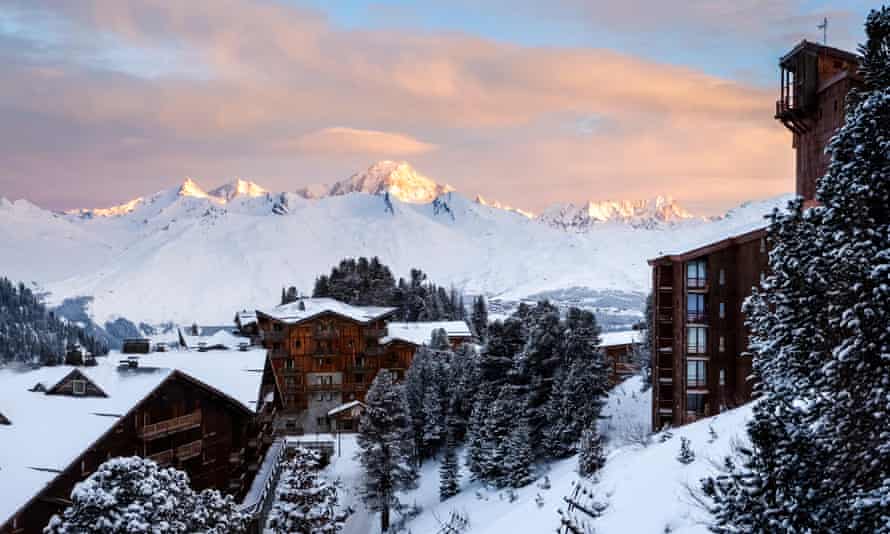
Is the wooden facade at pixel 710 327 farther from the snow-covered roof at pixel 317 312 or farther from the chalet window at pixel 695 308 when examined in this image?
the snow-covered roof at pixel 317 312

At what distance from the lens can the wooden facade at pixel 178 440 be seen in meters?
32.2

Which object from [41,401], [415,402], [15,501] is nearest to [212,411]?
[41,401]

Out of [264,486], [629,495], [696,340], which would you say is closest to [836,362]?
[629,495]

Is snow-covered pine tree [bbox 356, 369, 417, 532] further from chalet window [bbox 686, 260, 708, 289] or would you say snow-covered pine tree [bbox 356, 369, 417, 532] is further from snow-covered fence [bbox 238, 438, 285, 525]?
chalet window [bbox 686, 260, 708, 289]

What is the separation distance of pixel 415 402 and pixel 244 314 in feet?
162

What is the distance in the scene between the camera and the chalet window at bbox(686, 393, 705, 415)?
47.9 meters

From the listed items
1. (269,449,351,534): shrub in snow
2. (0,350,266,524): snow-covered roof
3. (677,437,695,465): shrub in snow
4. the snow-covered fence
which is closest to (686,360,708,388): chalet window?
(677,437,695,465): shrub in snow

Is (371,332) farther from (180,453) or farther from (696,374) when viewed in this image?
(180,453)

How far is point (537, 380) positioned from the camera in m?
57.9

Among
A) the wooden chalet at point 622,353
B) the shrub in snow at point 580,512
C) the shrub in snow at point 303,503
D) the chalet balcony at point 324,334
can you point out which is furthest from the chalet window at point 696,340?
the chalet balcony at point 324,334

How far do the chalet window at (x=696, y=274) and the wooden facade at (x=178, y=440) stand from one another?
88.5 feet

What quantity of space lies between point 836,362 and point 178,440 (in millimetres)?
35455

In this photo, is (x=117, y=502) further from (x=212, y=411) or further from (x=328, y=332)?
(x=328, y=332)

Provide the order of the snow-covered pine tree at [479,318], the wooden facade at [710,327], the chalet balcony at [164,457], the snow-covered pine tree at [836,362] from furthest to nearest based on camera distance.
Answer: the snow-covered pine tree at [479,318], the wooden facade at [710,327], the chalet balcony at [164,457], the snow-covered pine tree at [836,362]
